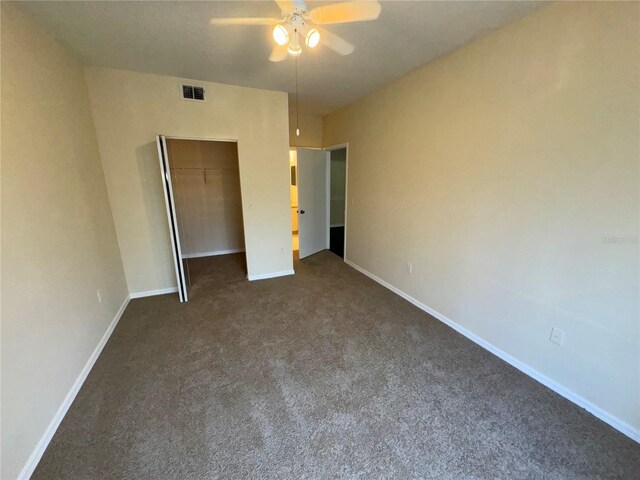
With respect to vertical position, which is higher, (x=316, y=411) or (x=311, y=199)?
(x=311, y=199)

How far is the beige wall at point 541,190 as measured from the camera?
58.7 inches

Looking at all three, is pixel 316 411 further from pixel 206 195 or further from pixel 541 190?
pixel 206 195

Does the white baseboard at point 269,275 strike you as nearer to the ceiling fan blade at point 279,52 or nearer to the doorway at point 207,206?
the doorway at point 207,206

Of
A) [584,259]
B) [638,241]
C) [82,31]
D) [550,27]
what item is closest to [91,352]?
[82,31]

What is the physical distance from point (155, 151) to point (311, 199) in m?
2.41

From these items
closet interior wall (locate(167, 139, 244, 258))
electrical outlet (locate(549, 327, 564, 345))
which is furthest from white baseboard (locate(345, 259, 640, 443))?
closet interior wall (locate(167, 139, 244, 258))

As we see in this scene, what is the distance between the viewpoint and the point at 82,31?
202cm

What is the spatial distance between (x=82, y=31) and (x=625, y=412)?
15.2ft

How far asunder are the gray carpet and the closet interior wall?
2.28 meters

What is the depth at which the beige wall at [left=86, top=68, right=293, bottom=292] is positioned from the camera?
2846 mm

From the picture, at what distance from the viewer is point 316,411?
5.59ft

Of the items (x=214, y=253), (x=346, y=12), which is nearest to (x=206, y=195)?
(x=214, y=253)

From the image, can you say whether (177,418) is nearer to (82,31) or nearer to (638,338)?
(638,338)

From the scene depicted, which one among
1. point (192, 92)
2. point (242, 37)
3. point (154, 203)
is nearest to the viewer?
point (242, 37)
